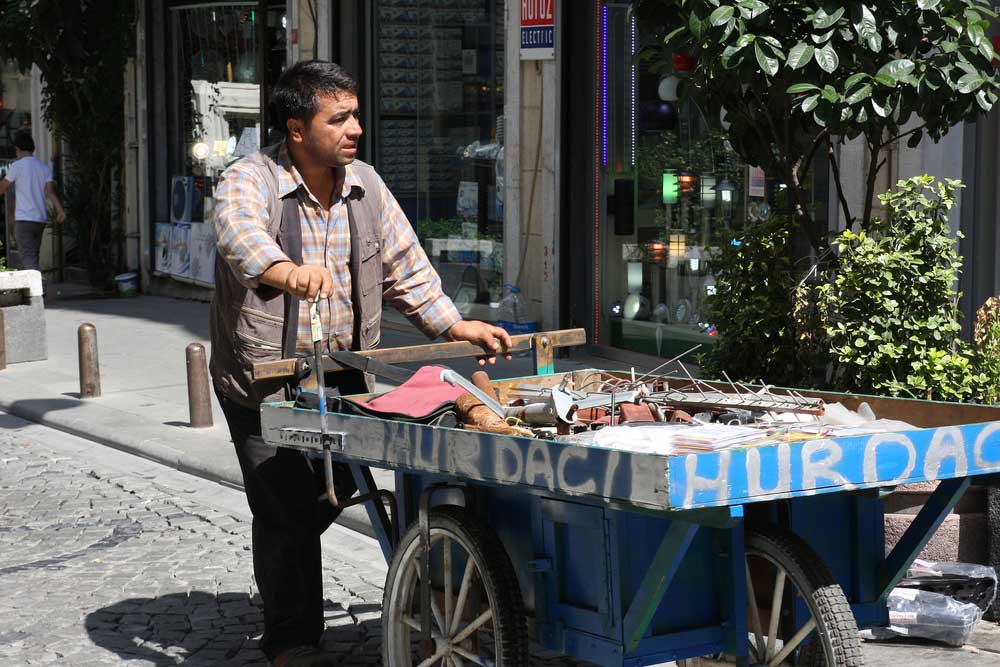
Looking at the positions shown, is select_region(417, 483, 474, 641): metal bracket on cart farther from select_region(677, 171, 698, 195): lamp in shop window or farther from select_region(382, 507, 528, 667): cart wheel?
select_region(677, 171, 698, 195): lamp in shop window

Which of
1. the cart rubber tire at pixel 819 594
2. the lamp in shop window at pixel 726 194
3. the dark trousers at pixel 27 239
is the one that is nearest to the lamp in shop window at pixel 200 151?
the dark trousers at pixel 27 239

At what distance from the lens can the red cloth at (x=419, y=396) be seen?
Answer: 406 centimetres

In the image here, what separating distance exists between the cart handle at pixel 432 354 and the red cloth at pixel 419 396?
211mm

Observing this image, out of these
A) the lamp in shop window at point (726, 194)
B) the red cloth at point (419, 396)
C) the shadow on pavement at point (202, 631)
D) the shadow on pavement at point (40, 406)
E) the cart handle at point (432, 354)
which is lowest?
the shadow on pavement at point (202, 631)

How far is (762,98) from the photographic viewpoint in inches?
232

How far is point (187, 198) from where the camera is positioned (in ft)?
58.5

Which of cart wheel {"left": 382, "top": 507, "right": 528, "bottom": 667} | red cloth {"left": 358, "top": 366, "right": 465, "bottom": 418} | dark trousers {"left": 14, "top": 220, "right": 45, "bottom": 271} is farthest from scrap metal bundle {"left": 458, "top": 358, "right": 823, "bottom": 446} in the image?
dark trousers {"left": 14, "top": 220, "right": 45, "bottom": 271}

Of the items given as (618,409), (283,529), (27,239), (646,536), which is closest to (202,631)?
(283,529)

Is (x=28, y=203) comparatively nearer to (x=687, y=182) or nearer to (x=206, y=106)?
(x=206, y=106)

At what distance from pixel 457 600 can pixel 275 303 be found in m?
1.16

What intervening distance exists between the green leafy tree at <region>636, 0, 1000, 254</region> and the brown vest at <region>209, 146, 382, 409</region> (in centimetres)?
148

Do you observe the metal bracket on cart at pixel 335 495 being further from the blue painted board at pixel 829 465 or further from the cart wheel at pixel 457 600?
the blue painted board at pixel 829 465

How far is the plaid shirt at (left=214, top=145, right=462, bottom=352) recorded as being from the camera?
171 inches

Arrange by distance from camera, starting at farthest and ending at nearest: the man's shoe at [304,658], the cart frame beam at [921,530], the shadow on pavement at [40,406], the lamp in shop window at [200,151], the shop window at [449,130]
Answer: the lamp in shop window at [200,151], the shop window at [449,130], the shadow on pavement at [40,406], the man's shoe at [304,658], the cart frame beam at [921,530]
